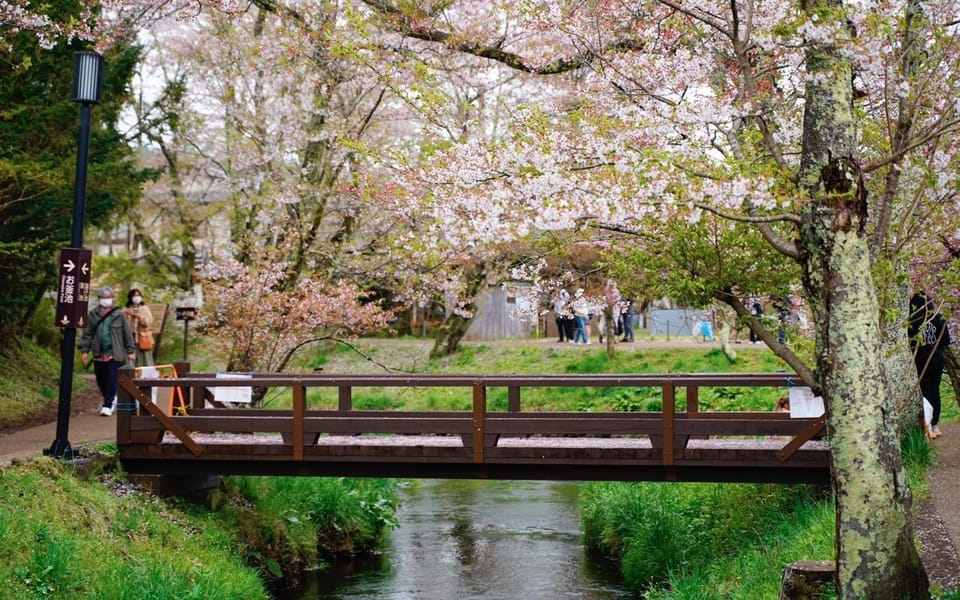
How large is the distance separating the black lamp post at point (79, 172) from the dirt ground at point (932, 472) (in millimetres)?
620

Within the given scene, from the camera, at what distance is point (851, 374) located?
6070mm

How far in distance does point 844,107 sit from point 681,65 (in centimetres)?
238

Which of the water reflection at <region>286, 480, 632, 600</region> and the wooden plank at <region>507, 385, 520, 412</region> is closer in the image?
the wooden plank at <region>507, 385, 520, 412</region>

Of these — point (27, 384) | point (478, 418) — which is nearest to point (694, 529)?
point (478, 418)

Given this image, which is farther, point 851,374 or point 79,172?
point 79,172

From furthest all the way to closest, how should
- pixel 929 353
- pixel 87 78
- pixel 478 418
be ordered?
pixel 929 353
pixel 87 78
pixel 478 418

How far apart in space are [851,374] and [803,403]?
3270 millimetres

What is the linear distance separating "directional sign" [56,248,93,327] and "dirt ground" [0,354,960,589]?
1410mm

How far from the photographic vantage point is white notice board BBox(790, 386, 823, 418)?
920cm

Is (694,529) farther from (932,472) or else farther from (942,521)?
(942,521)

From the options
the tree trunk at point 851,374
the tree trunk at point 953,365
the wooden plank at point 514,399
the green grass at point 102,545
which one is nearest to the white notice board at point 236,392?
the green grass at point 102,545

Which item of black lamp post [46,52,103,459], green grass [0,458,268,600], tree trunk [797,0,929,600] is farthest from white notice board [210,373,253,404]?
tree trunk [797,0,929,600]

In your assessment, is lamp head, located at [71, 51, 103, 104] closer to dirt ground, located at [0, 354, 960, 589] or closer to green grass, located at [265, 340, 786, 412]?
dirt ground, located at [0, 354, 960, 589]

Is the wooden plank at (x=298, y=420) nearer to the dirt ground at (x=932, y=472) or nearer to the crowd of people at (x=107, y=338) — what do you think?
the dirt ground at (x=932, y=472)
